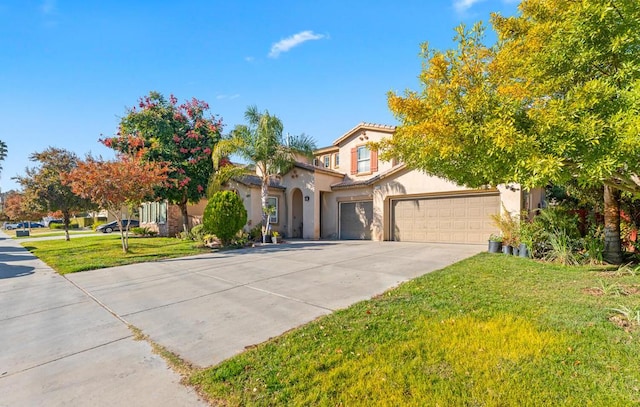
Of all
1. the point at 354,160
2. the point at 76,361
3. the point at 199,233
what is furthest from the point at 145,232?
the point at 76,361

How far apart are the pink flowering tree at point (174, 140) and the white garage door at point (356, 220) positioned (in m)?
9.00

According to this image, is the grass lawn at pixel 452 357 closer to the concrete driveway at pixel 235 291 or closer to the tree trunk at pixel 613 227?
the concrete driveway at pixel 235 291

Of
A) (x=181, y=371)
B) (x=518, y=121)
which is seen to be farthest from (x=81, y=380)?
(x=518, y=121)

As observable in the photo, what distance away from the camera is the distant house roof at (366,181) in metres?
15.9

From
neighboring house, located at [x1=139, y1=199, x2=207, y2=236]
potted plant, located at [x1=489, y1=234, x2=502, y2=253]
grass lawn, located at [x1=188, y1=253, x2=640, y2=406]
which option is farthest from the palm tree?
grass lawn, located at [x1=188, y1=253, x2=640, y2=406]

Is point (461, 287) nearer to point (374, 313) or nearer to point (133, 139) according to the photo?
point (374, 313)

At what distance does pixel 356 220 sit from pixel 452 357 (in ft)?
49.0

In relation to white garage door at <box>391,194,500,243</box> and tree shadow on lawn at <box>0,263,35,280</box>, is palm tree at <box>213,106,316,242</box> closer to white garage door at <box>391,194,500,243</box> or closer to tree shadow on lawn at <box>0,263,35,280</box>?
white garage door at <box>391,194,500,243</box>

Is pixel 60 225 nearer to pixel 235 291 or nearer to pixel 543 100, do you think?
pixel 235 291

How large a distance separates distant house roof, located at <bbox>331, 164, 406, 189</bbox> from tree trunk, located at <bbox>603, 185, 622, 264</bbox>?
8.13 meters

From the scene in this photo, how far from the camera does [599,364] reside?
3.21 metres

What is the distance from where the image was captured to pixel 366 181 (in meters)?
17.3

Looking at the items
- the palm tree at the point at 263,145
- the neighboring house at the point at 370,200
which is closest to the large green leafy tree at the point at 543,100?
the neighboring house at the point at 370,200

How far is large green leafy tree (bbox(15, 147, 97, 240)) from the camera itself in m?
18.9
